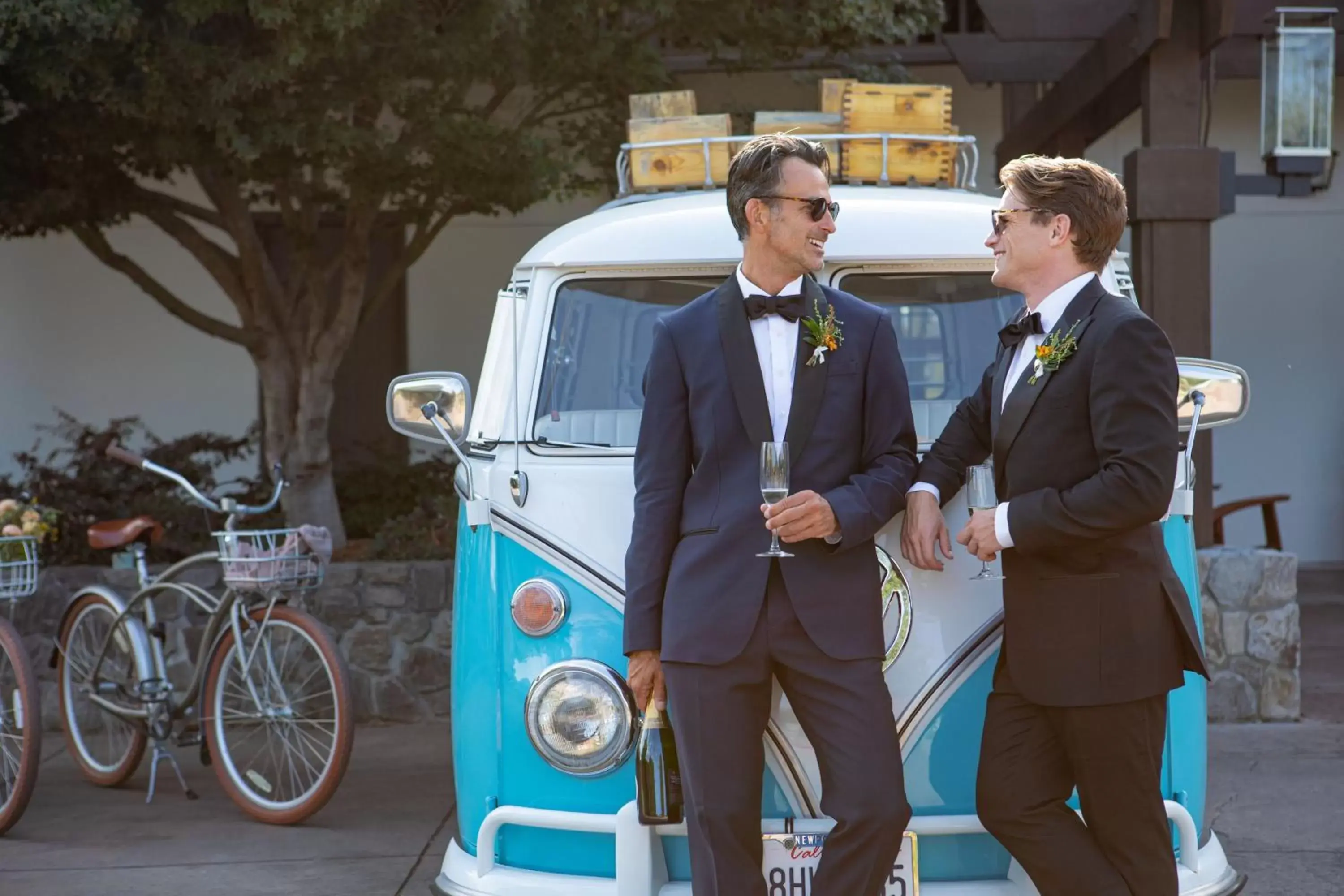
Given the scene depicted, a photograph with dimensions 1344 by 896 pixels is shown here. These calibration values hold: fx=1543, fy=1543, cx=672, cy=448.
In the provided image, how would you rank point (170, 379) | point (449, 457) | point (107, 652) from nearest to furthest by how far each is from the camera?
1. point (107, 652)
2. point (449, 457)
3. point (170, 379)

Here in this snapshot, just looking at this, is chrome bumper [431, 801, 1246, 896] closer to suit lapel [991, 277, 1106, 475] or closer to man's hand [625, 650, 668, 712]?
man's hand [625, 650, 668, 712]

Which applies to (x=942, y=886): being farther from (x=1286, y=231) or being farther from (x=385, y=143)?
(x=1286, y=231)

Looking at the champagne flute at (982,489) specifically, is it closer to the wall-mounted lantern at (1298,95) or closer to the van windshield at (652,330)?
the van windshield at (652,330)

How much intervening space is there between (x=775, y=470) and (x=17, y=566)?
4.19 meters

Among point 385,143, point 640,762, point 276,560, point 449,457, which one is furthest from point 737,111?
point 640,762

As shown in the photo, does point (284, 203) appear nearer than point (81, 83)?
No

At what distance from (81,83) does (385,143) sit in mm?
1385

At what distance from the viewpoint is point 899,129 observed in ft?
15.4

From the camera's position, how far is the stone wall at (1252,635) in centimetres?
730

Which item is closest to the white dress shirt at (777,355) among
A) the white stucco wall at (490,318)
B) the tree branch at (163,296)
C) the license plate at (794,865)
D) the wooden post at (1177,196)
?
the license plate at (794,865)

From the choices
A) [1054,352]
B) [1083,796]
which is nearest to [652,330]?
[1054,352]

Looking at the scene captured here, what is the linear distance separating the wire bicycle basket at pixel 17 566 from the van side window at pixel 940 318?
3853mm

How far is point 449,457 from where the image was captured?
404 inches

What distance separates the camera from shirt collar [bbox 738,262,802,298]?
3.45 meters
